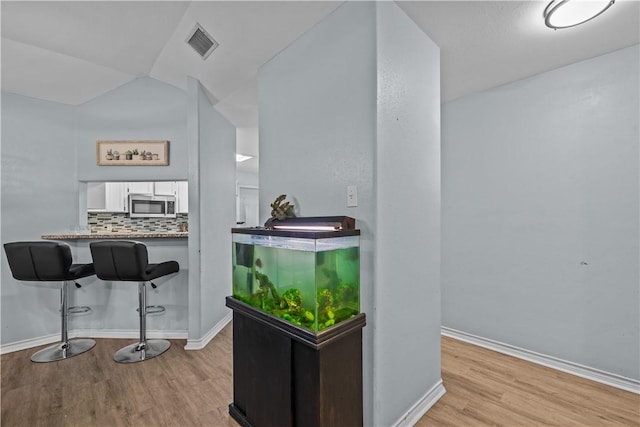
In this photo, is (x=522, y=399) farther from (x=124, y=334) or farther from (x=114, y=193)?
(x=114, y=193)

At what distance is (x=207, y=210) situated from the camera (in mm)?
2975

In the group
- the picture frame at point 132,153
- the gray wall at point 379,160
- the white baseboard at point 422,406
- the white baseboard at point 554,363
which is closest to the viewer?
the gray wall at point 379,160

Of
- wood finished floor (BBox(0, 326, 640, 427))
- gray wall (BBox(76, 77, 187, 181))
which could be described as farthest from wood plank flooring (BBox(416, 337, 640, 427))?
gray wall (BBox(76, 77, 187, 181))

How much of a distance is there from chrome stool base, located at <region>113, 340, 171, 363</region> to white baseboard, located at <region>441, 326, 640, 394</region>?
2.78 meters

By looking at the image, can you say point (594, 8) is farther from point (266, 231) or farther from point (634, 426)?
point (634, 426)

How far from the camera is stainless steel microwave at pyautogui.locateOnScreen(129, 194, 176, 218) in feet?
11.9

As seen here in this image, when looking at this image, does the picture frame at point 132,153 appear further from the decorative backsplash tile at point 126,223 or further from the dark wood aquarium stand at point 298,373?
the dark wood aquarium stand at point 298,373

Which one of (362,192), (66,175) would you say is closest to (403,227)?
(362,192)

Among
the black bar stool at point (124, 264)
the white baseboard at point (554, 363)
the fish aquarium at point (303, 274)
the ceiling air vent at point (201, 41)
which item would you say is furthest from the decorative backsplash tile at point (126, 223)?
the white baseboard at point (554, 363)

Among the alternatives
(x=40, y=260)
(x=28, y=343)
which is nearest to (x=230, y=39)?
(x=40, y=260)

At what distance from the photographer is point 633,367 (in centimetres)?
199

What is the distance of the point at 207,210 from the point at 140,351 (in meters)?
1.39

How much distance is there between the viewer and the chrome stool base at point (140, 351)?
8.05ft

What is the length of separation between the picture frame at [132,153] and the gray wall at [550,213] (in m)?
2.94
